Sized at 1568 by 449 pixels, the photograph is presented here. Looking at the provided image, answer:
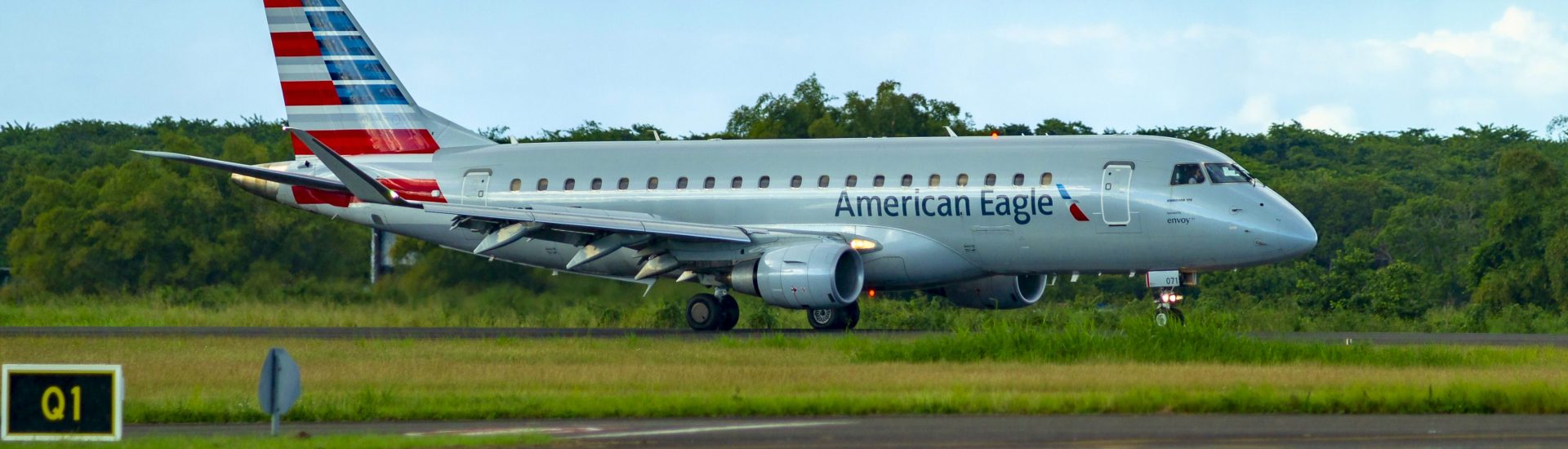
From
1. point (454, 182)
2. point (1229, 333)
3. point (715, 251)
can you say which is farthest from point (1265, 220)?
point (454, 182)

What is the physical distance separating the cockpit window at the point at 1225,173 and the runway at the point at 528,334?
2.39m

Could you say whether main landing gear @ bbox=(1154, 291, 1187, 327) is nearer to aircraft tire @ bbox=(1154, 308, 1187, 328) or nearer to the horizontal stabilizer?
aircraft tire @ bbox=(1154, 308, 1187, 328)

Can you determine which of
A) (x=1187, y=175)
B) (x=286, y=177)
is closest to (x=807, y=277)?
(x=1187, y=175)

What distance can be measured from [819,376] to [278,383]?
Answer: 764 centimetres

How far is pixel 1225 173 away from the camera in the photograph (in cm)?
3081

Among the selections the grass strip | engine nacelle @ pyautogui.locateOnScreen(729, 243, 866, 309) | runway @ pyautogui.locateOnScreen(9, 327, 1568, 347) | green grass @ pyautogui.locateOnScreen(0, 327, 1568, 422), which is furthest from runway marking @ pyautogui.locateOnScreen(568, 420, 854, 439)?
engine nacelle @ pyautogui.locateOnScreen(729, 243, 866, 309)

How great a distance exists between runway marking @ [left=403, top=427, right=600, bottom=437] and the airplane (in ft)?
47.3

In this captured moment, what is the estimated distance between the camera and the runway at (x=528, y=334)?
28609mm

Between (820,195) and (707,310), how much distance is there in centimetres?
263

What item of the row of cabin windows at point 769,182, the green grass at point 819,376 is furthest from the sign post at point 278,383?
the row of cabin windows at point 769,182

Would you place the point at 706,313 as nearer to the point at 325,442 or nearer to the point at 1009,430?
the point at 1009,430

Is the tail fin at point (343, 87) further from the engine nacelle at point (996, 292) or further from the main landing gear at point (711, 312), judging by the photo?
the engine nacelle at point (996, 292)

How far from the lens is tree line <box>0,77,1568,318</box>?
44938mm

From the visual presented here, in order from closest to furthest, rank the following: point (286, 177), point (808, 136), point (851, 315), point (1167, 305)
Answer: point (1167, 305) < point (851, 315) < point (286, 177) < point (808, 136)
